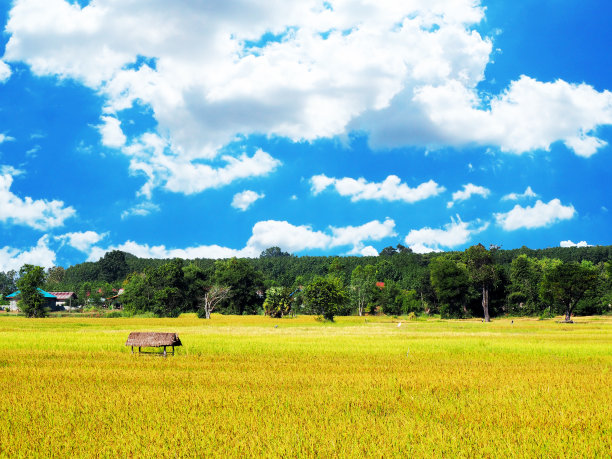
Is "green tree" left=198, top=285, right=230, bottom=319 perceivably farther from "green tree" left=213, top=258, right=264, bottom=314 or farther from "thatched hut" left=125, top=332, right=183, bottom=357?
"thatched hut" left=125, top=332, right=183, bottom=357

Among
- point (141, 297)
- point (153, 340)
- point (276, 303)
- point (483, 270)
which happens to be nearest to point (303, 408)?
point (153, 340)

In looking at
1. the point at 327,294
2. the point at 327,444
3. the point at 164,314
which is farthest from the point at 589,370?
the point at 164,314

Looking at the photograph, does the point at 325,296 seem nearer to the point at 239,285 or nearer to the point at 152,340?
the point at 239,285

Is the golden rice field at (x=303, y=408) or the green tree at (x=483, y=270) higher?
the green tree at (x=483, y=270)

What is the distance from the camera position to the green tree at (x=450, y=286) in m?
105

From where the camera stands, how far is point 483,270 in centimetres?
9681

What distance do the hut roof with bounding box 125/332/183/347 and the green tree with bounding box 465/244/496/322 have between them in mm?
80423

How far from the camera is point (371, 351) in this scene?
95.9ft

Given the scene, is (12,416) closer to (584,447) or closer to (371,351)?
(584,447)

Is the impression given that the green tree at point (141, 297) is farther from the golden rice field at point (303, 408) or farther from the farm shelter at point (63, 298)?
the golden rice field at point (303, 408)

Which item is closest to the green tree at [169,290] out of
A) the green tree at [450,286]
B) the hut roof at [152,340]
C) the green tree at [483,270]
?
the green tree at [450,286]

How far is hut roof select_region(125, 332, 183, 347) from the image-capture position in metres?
25.8

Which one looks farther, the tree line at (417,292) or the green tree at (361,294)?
the green tree at (361,294)

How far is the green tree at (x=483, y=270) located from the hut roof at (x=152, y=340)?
80423 mm
